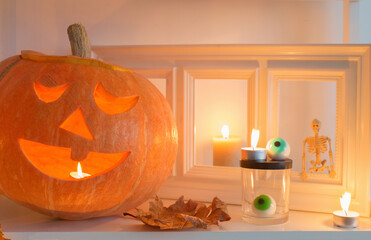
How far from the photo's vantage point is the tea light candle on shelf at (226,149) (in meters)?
0.97

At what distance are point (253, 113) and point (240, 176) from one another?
0.51ft

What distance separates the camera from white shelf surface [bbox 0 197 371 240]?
0.72 meters

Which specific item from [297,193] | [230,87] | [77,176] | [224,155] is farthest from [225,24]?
[77,176]

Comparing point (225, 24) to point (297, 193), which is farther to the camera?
point (225, 24)

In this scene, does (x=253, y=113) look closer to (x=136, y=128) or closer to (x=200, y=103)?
(x=200, y=103)

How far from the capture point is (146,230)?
74 cm

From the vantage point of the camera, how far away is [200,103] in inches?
39.3

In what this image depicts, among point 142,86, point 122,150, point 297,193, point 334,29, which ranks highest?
point 334,29

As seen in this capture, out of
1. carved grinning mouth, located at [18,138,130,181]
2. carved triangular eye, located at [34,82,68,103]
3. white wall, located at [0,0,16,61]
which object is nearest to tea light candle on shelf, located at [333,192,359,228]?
carved grinning mouth, located at [18,138,130,181]

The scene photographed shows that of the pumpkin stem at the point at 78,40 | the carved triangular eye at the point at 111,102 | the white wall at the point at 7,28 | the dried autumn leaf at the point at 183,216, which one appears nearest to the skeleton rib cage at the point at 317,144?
the dried autumn leaf at the point at 183,216

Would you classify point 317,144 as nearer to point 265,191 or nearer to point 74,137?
point 265,191

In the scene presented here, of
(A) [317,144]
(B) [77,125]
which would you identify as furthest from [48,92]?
(A) [317,144]

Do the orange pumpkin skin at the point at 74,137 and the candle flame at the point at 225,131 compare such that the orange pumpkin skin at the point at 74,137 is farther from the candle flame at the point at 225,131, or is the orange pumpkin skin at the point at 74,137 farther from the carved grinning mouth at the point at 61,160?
the candle flame at the point at 225,131

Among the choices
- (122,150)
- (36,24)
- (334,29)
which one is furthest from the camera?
(36,24)
